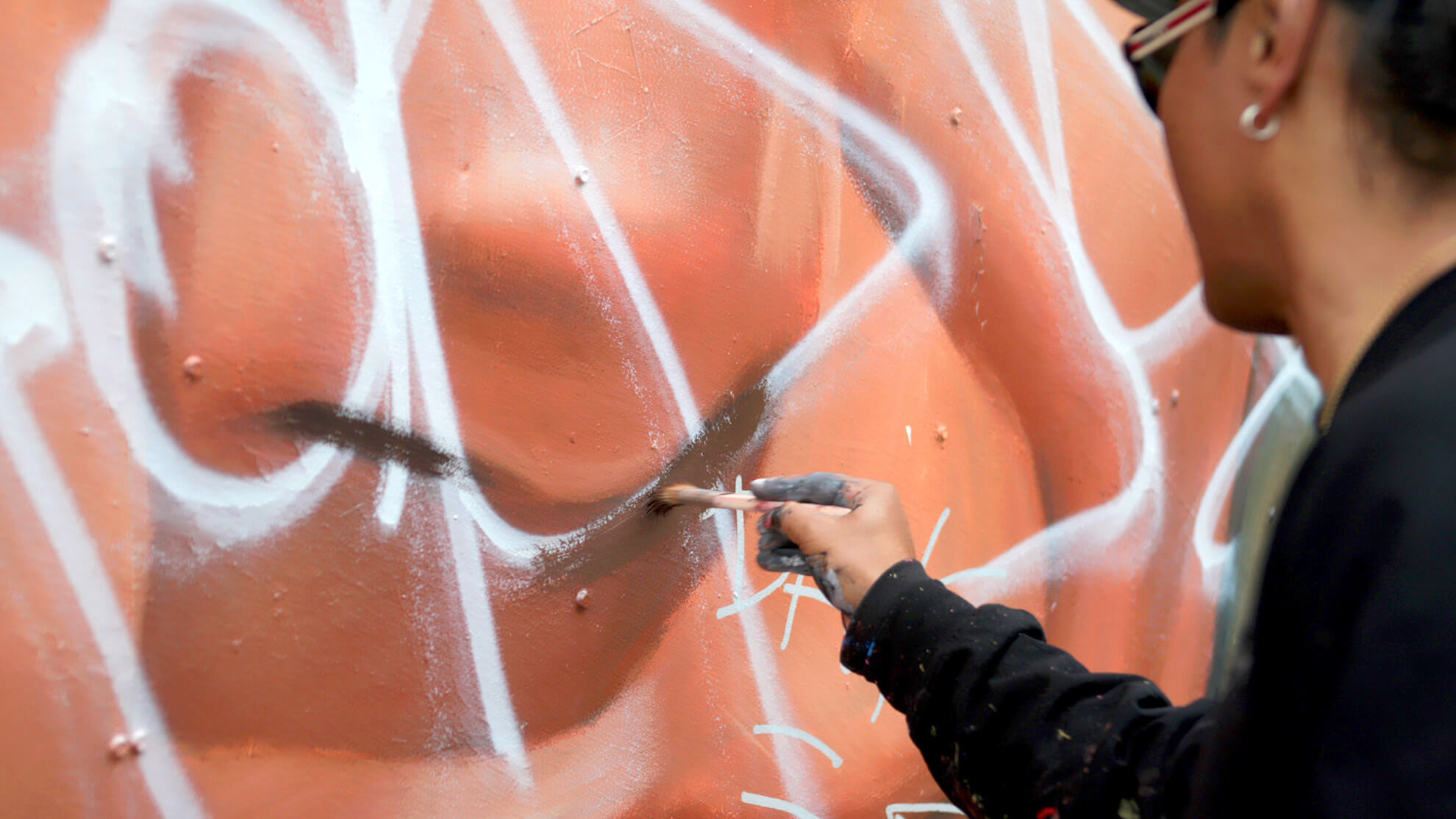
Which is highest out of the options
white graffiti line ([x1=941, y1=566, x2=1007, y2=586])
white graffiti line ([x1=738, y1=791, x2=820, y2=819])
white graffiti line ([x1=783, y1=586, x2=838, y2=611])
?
white graffiti line ([x1=783, y1=586, x2=838, y2=611])

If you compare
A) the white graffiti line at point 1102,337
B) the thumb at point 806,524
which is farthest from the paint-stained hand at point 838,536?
the white graffiti line at point 1102,337

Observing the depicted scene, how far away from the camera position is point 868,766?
1529 mm

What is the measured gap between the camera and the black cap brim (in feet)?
2.79

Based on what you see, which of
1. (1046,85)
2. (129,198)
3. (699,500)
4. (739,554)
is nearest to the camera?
(129,198)

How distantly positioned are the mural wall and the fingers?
0.21 metres

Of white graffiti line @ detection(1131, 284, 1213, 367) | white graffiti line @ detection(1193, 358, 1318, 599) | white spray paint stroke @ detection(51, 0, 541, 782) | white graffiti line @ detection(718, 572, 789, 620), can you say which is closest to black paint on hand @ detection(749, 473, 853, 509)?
white graffiti line @ detection(718, 572, 789, 620)

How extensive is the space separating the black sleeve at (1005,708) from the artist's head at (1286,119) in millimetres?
377

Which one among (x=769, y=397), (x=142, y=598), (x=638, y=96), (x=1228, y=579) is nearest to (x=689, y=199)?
(x=638, y=96)

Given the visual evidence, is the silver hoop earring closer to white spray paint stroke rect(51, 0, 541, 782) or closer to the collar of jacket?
the collar of jacket

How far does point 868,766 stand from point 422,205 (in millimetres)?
1097

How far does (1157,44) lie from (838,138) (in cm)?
70

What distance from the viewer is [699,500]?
4.13ft

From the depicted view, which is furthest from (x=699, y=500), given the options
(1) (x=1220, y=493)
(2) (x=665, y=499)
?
(1) (x=1220, y=493)

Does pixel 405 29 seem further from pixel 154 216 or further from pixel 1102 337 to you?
pixel 1102 337
